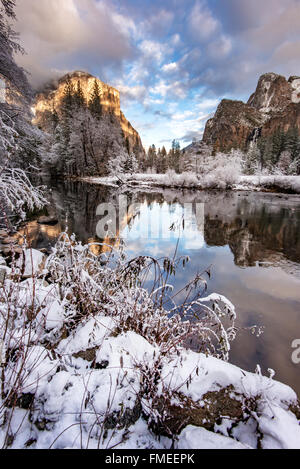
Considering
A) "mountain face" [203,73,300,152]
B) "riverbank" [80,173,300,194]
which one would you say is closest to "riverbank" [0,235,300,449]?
"riverbank" [80,173,300,194]

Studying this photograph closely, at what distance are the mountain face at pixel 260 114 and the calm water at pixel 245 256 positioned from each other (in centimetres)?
10933

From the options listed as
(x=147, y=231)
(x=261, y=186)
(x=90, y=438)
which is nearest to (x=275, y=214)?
(x=147, y=231)

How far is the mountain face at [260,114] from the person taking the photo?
11131 centimetres

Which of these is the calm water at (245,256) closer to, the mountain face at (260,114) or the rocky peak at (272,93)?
the mountain face at (260,114)

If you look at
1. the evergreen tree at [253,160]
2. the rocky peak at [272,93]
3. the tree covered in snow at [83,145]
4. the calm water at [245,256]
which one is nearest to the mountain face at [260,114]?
the rocky peak at [272,93]

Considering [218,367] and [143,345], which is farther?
[143,345]

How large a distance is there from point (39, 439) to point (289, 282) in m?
7.52

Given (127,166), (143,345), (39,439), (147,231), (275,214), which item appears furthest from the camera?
(127,166)

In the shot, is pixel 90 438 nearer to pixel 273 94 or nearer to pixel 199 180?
pixel 199 180

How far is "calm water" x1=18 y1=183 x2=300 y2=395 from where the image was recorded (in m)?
4.09

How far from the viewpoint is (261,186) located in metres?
35.1

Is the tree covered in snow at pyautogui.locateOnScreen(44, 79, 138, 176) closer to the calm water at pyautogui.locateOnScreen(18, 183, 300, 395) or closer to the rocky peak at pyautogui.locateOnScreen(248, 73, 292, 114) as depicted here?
the calm water at pyautogui.locateOnScreen(18, 183, 300, 395)

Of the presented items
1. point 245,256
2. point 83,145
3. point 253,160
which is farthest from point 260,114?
point 245,256

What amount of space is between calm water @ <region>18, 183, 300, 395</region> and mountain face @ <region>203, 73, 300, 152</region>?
10933cm
